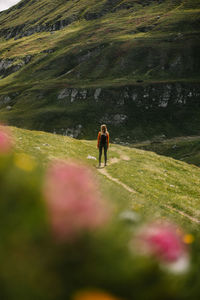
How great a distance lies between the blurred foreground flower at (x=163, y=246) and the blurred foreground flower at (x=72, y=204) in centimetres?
37

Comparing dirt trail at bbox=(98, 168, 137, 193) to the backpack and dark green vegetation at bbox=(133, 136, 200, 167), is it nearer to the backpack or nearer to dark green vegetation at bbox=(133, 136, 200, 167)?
the backpack

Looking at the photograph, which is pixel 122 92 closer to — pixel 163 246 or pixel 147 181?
pixel 147 181

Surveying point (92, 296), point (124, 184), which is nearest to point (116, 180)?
point (124, 184)

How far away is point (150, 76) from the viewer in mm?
166500

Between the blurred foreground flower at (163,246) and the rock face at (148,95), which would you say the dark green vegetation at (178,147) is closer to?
the rock face at (148,95)

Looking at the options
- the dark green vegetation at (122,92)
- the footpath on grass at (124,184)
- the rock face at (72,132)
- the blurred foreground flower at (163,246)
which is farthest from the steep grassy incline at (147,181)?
the dark green vegetation at (122,92)

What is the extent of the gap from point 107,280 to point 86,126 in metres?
139

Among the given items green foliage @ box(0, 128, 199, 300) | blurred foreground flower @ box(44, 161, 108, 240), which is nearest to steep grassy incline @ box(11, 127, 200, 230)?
green foliage @ box(0, 128, 199, 300)

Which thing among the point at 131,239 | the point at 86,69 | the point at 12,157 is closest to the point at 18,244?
the point at 12,157

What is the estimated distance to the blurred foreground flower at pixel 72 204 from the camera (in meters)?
1.51

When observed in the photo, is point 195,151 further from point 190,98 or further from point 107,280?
point 107,280

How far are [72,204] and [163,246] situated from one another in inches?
30.7

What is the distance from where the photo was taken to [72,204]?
4.95 feet

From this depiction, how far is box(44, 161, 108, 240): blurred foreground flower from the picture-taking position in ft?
4.95
